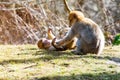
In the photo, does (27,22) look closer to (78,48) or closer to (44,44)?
(44,44)

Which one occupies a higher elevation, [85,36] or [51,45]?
[85,36]

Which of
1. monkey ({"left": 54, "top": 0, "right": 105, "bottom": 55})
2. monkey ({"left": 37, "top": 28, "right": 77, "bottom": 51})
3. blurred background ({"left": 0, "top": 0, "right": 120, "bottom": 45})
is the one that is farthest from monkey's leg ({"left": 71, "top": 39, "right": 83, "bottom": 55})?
blurred background ({"left": 0, "top": 0, "right": 120, "bottom": 45})

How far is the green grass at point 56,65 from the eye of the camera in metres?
5.90

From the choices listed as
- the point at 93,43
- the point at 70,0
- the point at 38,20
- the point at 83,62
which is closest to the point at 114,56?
the point at 93,43

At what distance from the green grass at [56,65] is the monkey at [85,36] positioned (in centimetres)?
15

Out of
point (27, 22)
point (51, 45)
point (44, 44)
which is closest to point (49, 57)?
point (51, 45)

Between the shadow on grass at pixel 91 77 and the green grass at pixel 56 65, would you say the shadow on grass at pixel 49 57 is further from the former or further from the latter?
the shadow on grass at pixel 91 77

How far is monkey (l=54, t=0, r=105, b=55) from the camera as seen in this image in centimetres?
730

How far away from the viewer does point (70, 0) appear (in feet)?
44.1

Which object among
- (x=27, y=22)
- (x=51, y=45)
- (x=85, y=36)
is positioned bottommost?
(x=27, y=22)

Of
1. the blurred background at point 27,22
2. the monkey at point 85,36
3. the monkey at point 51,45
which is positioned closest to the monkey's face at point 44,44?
the monkey at point 51,45

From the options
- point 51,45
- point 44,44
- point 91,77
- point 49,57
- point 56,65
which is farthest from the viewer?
point 44,44

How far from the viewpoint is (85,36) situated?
732cm

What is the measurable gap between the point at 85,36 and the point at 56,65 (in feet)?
3.24
